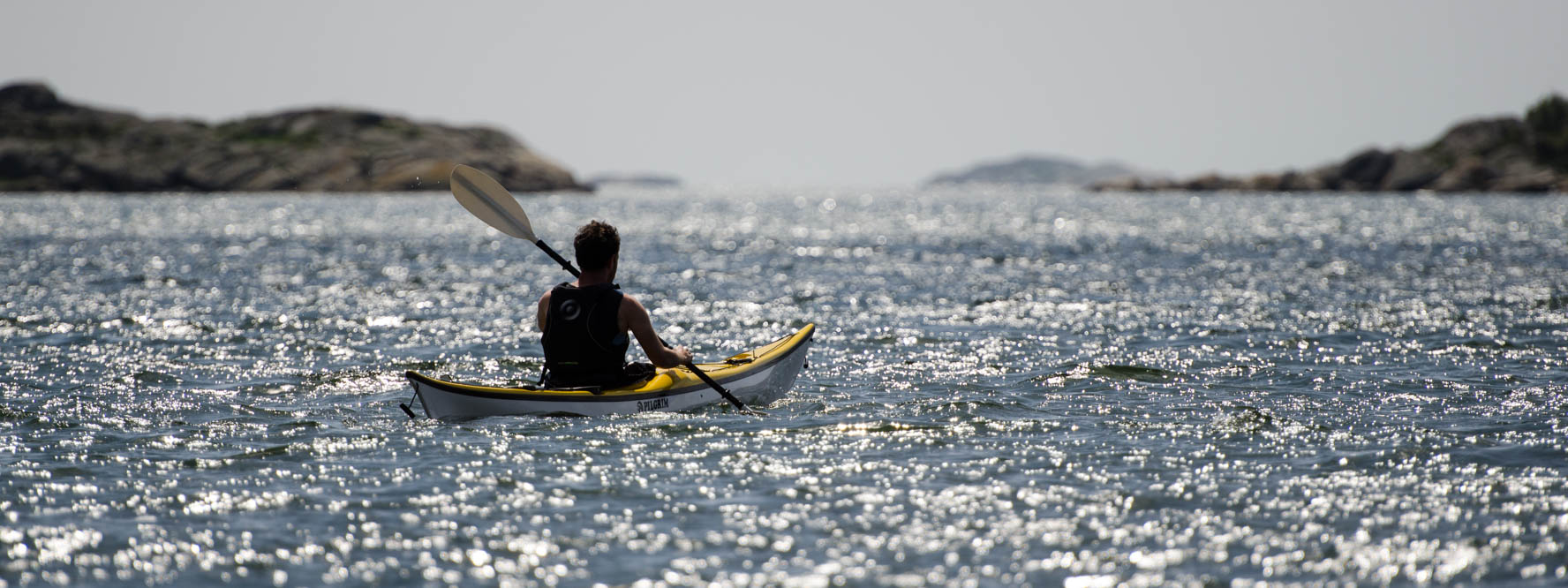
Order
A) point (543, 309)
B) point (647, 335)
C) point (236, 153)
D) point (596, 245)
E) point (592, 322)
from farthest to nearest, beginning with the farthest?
point (236, 153) → point (543, 309) → point (647, 335) → point (592, 322) → point (596, 245)

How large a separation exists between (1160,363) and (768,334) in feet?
18.9

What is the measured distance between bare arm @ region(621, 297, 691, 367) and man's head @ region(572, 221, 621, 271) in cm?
A: 34

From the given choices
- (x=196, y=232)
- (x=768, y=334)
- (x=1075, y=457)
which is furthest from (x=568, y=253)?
(x=1075, y=457)

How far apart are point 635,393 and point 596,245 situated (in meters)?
1.23

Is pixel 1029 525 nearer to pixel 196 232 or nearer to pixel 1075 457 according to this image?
pixel 1075 457

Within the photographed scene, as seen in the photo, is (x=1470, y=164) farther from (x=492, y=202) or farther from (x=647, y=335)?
(x=647, y=335)

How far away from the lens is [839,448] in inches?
338

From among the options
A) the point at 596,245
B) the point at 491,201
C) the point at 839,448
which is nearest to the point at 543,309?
the point at 596,245

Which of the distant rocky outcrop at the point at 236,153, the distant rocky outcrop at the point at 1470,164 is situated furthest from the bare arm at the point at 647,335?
the distant rocky outcrop at the point at 1470,164

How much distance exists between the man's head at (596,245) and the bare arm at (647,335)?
34 cm

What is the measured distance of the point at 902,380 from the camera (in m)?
11.9

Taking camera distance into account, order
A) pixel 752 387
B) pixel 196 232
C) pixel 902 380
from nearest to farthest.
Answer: pixel 752 387, pixel 902 380, pixel 196 232

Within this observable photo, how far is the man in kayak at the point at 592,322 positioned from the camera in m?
9.38

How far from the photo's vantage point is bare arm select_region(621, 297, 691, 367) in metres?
9.48
